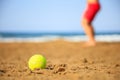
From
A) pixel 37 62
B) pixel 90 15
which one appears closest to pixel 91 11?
pixel 90 15

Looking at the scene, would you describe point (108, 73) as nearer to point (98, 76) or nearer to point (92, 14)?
point (98, 76)

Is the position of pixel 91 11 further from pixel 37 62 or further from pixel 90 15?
pixel 37 62

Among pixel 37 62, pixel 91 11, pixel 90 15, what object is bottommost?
pixel 37 62

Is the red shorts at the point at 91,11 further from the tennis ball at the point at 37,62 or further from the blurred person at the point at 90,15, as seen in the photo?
the tennis ball at the point at 37,62

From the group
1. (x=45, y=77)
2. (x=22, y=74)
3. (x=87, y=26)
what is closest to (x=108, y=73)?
(x=45, y=77)

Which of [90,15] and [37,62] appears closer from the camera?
[37,62]

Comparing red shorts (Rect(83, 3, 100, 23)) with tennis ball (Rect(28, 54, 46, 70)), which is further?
red shorts (Rect(83, 3, 100, 23))

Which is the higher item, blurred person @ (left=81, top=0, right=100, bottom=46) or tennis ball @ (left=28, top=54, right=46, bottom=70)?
blurred person @ (left=81, top=0, right=100, bottom=46)

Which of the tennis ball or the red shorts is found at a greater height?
the red shorts

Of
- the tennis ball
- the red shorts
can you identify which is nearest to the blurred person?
the red shorts

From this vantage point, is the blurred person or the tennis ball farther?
the blurred person

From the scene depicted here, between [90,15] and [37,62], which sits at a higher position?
[90,15]

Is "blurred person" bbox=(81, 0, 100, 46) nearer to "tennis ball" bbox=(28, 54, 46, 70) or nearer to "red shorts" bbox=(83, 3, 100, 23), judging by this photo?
"red shorts" bbox=(83, 3, 100, 23)
